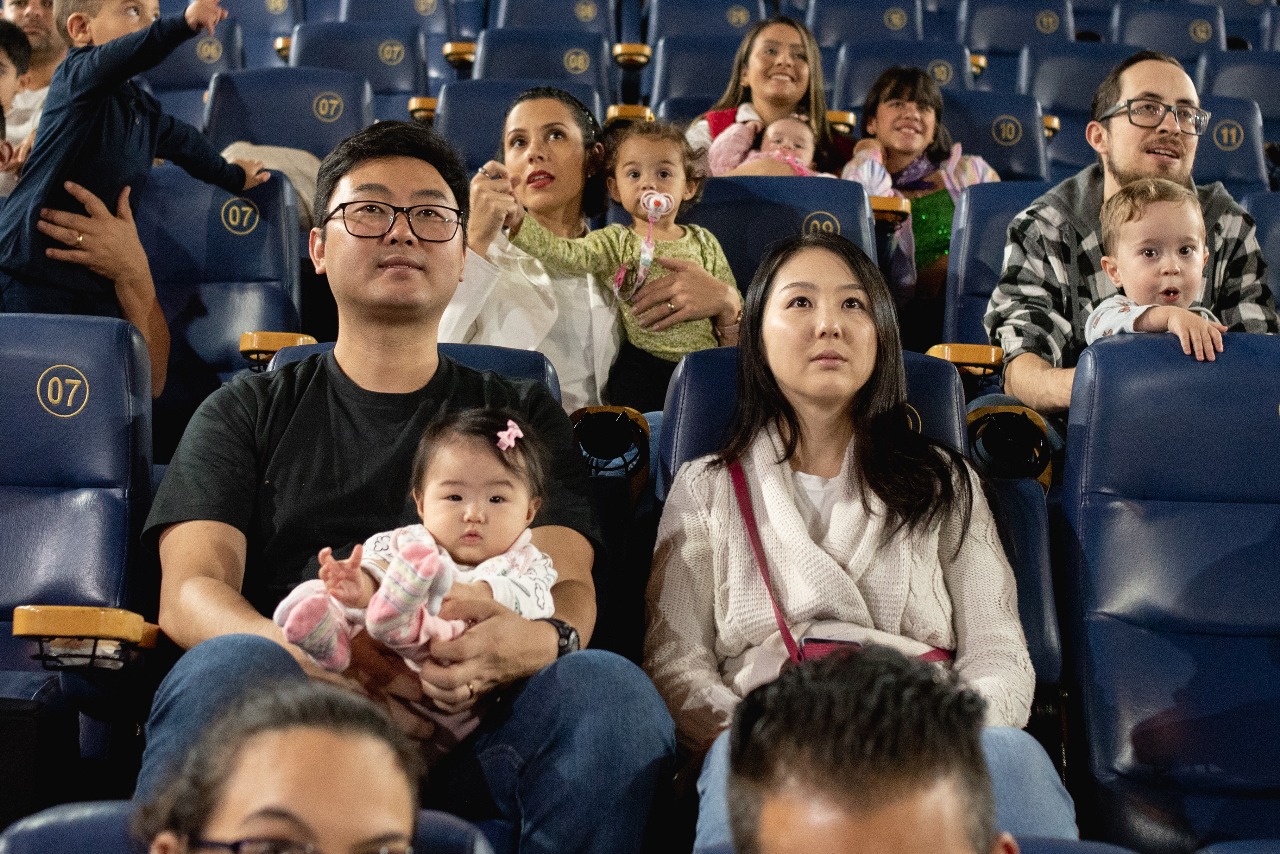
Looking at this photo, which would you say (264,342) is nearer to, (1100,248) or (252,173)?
(252,173)

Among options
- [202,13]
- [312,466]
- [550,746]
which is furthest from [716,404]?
[202,13]

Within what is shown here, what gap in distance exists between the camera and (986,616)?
4.85ft

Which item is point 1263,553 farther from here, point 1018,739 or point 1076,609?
point 1018,739

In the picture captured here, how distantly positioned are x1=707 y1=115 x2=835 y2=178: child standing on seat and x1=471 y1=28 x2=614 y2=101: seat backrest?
40.2 inches

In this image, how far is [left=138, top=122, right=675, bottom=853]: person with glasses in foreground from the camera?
115 centimetres

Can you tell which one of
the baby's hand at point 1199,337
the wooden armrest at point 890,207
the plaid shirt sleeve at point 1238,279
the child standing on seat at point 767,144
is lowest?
the baby's hand at point 1199,337

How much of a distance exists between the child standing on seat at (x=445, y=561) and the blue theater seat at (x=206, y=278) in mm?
1114

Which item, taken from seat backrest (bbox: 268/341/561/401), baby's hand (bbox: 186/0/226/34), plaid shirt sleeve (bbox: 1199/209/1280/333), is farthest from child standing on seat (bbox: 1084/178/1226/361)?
baby's hand (bbox: 186/0/226/34)

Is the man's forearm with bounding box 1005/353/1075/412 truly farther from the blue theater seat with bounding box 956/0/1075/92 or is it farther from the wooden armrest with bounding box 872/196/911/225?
the blue theater seat with bounding box 956/0/1075/92

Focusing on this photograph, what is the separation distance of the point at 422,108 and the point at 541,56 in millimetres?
493

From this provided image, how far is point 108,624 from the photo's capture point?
1278 millimetres

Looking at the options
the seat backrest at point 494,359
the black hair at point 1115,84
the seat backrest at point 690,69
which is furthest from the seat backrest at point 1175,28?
the seat backrest at point 494,359

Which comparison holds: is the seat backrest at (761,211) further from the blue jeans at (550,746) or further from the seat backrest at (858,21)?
the seat backrest at (858,21)

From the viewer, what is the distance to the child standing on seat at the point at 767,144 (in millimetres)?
3061
